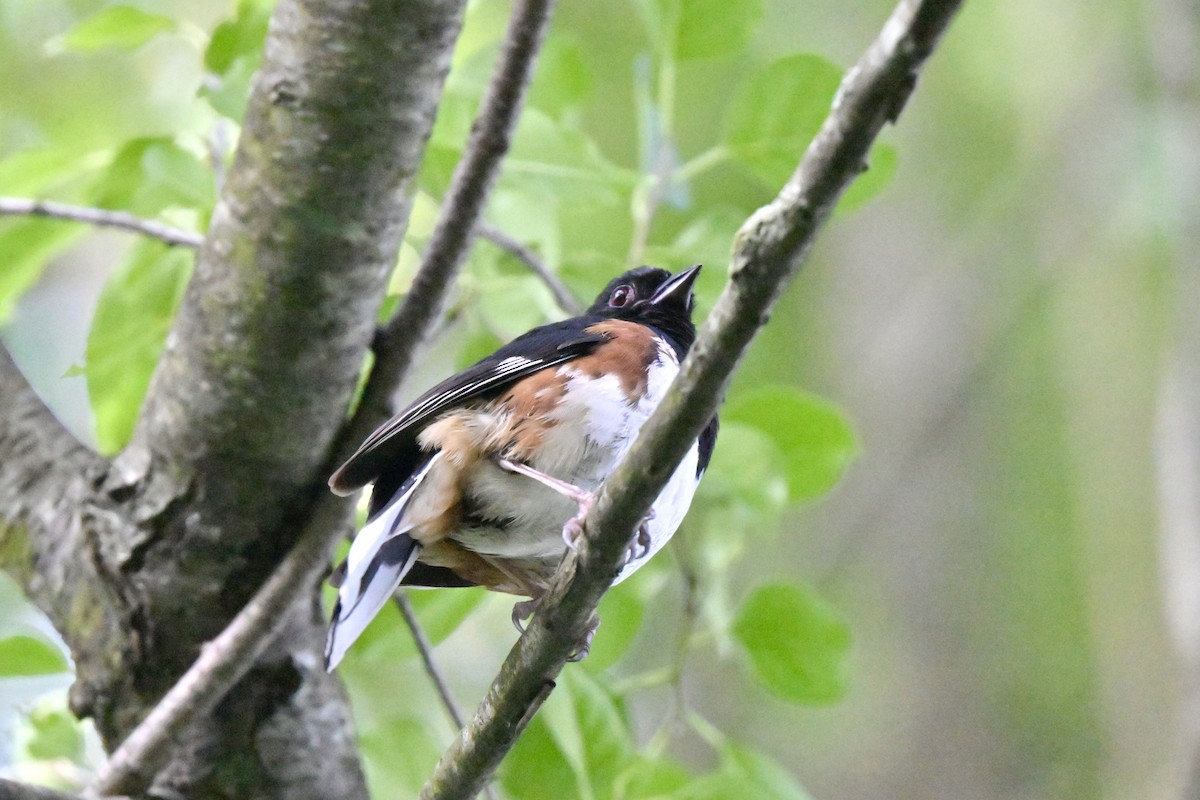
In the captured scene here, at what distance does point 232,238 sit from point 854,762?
20.0 feet

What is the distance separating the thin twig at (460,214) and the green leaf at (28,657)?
0.78m

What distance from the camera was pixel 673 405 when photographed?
1.20 meters

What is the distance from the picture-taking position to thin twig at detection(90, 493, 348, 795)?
82.4 inches

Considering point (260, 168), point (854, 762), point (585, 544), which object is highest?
point (585, 544)

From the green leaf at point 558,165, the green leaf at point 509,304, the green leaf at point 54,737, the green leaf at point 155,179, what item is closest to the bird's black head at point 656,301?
the green leaf at point 509,304

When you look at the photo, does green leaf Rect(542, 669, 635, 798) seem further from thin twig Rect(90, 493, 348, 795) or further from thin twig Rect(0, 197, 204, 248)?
thin twig Rect(0, 197, 204, 248)

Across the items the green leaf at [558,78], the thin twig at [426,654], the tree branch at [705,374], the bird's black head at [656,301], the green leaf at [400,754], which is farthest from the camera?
the green leaf at [558,78]

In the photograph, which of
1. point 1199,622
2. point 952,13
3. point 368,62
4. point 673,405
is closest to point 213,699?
point 368,62

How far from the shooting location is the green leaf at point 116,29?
241 centimetres

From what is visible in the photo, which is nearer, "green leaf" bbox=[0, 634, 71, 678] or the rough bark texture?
the rough bark texture

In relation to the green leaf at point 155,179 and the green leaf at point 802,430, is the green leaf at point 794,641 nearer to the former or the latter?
the green leaf at point 802,430

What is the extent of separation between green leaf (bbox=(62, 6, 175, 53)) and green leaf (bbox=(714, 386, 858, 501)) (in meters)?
1.46

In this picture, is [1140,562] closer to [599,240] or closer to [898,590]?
[898,590]

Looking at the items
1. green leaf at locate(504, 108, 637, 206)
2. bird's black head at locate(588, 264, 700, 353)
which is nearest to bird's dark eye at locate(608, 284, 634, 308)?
bird's black head at locate(588, 264, 700, 353)
